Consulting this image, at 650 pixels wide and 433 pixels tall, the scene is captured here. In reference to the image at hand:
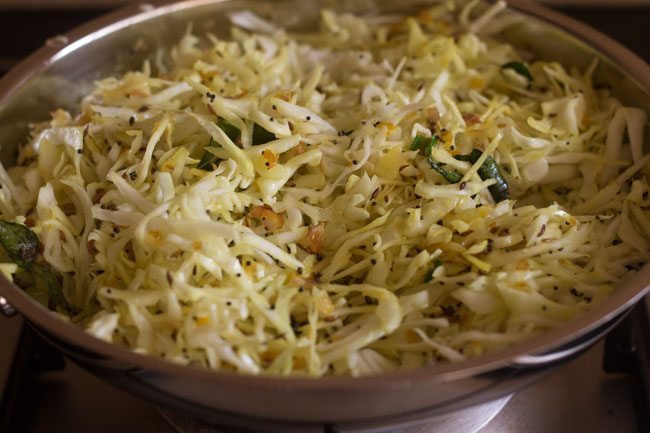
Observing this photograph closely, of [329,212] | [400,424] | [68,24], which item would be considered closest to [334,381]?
[400,424]

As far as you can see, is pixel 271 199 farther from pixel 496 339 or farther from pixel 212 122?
pixel 496 339

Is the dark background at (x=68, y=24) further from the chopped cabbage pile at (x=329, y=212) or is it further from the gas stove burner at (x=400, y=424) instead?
the gas stove burner at (x=400, y=424)

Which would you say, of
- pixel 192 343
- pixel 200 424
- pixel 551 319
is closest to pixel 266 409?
pixel 192 343

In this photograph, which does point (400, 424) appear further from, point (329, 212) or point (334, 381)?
point (329, 212)

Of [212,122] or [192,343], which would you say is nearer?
[192,343]

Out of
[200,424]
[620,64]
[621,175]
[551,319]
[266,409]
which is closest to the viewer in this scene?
[266,409]

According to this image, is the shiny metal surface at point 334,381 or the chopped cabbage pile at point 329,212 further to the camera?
the chopped cabbage pile at point 329,212

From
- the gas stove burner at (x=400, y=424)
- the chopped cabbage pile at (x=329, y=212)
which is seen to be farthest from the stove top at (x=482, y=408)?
the chopped cabbage pile at (x=329, y=212)
